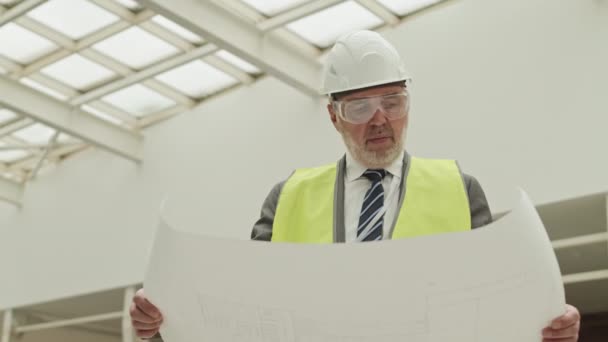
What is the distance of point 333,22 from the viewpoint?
1153 centimetres

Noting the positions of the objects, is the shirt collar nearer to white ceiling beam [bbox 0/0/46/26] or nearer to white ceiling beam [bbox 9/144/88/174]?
white ceiling beam [bbox 0/0/46/26]

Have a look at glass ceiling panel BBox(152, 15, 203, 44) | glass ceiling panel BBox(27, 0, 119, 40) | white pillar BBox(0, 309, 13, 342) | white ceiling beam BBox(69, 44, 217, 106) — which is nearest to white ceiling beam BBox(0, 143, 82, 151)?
white ceiling beam BBox(69, 44, 217, 106)

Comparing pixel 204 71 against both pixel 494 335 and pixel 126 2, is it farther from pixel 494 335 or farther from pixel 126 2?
pixel 494 335

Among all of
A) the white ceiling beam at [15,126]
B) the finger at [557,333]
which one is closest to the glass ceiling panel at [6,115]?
the white ceiling beam at [15,126]

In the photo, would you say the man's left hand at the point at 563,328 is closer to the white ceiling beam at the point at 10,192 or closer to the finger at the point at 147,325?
the finger at the point at 147,325

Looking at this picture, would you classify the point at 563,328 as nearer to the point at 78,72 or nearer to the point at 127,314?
the point at 78,72

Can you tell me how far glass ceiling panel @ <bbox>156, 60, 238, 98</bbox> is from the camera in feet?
42.8

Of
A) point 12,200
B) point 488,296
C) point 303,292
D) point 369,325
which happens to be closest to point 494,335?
point 488,296

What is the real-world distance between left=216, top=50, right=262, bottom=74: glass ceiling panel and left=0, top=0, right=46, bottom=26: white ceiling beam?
240cm

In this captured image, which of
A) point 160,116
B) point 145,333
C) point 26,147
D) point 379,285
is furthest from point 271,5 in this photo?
point 379,285

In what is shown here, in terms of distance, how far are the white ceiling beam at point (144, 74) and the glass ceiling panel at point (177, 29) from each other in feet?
0.42

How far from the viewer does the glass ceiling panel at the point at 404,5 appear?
11.0 metres

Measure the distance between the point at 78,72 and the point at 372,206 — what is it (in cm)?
1123

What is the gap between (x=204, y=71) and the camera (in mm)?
13102
